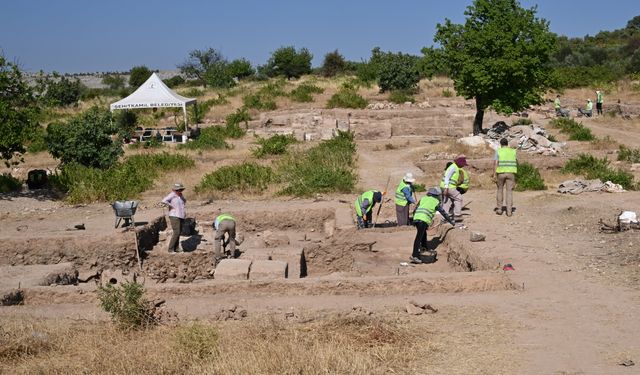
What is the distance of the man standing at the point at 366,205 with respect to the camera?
1132cm

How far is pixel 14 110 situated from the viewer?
Answer: 602 inches

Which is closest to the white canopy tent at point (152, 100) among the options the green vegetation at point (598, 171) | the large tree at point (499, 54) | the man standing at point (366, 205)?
the large tree at point (499, 54)

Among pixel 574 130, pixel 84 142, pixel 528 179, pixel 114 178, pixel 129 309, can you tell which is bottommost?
pixel 129 309

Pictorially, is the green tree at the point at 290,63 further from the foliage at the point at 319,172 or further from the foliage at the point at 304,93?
the foliage at the point at 319,172

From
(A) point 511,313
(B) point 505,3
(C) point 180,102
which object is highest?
(B) point 505,3

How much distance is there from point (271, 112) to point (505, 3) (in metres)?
13.2

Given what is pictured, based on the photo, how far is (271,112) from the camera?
3148cm

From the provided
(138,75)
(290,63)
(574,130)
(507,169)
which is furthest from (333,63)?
(507,169)

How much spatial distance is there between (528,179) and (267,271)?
828cm

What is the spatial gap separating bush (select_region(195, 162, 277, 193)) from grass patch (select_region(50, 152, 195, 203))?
1617 mm

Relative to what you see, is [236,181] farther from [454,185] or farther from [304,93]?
[304,93]

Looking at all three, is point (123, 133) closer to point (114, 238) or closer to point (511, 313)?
point (114, 238)

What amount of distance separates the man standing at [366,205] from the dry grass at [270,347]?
13.6 feet

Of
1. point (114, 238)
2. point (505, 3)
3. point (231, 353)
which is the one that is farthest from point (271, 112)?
point (231, 353)
